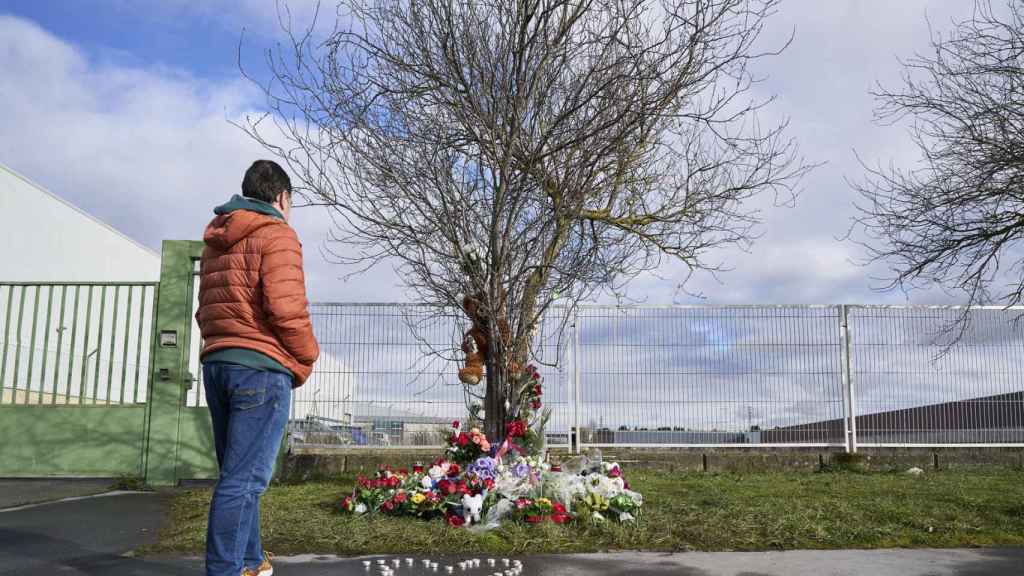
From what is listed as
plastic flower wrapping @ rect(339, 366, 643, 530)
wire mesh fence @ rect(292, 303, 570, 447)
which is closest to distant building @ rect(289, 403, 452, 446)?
wire mesh fence @ rect(292, 303, 570, 447)

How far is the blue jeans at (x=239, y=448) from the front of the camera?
11.1 ft

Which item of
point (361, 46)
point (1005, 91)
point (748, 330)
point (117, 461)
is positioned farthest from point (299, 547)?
point (1005, 91)

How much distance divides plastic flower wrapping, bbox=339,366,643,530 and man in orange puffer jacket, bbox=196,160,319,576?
2061mm

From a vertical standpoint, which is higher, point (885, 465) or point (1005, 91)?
point (1005, 91)

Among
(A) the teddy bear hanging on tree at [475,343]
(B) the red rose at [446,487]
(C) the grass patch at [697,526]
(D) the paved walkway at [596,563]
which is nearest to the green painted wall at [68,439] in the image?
(C) the grass patch at [697,526]

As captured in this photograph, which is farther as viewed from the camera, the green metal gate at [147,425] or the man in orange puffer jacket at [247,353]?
the green metal gate at [147,425]

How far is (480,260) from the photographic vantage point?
21.2 feet

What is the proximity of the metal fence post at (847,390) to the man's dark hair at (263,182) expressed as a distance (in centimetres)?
843

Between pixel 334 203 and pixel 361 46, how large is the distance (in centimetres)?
129

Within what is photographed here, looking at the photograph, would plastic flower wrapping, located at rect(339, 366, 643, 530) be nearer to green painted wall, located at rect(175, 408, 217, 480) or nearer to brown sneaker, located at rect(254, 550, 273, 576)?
brown sneaker, located at rect(254, 550, 273, 576)

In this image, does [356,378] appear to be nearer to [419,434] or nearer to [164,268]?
[419,434]

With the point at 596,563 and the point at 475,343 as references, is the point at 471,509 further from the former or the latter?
the point at 475,343

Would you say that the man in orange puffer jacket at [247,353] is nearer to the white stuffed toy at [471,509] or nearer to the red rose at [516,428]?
the white stuffed toy at [471,509]

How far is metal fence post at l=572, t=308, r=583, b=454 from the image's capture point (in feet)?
32.2
